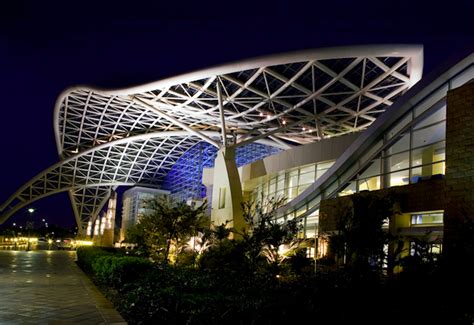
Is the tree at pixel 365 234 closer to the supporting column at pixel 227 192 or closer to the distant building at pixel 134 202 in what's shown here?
the supporting column at pixel 227 192

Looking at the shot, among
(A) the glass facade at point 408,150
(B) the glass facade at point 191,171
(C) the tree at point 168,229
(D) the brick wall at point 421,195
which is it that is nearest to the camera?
(D) the brick wall at point 421,195

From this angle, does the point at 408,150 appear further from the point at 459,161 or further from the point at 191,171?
the point at 191,171

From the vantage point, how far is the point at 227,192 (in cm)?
3653

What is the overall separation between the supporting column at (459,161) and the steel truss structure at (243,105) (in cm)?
1388

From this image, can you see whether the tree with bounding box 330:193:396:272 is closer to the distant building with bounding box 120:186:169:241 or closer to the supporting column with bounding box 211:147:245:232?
the supporting column with bounding box 211:147:245:232

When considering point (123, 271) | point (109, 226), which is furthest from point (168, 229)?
point (109, 226)

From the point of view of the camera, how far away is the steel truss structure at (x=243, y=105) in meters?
29.9

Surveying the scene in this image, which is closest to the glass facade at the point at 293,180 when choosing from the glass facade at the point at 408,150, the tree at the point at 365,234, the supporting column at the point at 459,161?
the glass facade at the point at 408,150

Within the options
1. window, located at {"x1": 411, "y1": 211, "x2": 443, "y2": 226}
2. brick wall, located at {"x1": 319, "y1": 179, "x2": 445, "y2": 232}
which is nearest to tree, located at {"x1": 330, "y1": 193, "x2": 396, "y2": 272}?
brick wall, located at {"x1": 319, "y1": 179, "x2": 445, "y2": 232}

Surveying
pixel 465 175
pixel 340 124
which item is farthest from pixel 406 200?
pixel 340 124

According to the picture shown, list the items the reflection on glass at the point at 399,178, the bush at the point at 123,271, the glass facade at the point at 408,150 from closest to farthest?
1. the bush at the point at 123,271
2. the glass facade at the point at 408,150
3. the reflection on glass at the point at 399,178

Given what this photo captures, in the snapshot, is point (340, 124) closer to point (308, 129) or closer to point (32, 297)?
point (308, 129)

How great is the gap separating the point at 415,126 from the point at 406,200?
10.8 feet

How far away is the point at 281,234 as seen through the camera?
15570 millimetres
